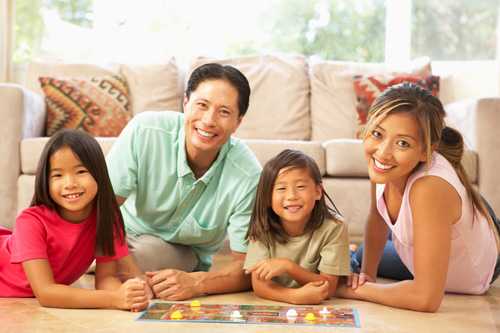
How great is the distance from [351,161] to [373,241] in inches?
38.5

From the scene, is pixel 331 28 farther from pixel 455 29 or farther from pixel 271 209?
pixel 271 209

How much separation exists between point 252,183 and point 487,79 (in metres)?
2.68

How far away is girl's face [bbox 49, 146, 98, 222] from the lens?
1.97 metres

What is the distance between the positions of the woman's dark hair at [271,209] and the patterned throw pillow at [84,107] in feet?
5.50

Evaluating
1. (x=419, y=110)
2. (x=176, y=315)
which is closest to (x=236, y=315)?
(x=176, y=315)

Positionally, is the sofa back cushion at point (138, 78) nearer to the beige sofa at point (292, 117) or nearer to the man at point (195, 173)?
the beige sofa at point (292, 117)

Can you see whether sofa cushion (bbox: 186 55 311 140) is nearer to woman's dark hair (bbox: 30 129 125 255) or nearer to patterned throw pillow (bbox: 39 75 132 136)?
patterned throw pillow (bbox: 39 75 132 136)

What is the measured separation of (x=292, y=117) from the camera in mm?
3918

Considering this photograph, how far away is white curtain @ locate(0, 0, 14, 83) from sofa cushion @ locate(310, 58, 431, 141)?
1.96 meters

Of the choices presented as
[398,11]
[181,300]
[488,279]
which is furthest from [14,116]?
[398,11]

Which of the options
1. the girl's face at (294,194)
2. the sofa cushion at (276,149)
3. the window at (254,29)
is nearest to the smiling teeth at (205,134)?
the girl's face at (294,194)

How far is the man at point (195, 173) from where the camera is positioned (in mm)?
2186

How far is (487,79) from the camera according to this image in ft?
14.5

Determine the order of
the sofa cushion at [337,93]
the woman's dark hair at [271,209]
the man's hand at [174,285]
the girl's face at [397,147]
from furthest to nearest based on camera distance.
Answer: the sofa cushion at [337,93]
the woman's dark hair at [271,209]
the man's hand at [174,285]
the girl's face at [397,147]
